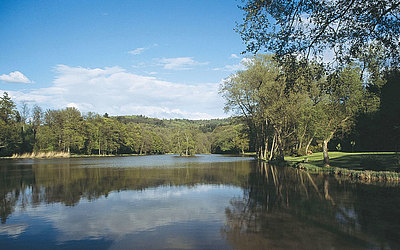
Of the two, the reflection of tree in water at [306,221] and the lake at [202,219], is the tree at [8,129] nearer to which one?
Result: the lake at [202,219]

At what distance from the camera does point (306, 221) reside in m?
8.37

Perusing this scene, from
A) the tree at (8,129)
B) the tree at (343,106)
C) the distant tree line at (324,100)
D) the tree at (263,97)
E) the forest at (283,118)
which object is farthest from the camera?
the tree at (8,129)

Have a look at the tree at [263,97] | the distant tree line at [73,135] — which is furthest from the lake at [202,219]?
the distant tree line at [73,135]

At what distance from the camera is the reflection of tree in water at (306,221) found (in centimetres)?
653

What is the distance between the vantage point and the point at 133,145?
349 ft

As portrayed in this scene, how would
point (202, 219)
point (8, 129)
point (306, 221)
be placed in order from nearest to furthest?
1. point (306, 221)
2. point (202, 219)
3. point (8, 129)

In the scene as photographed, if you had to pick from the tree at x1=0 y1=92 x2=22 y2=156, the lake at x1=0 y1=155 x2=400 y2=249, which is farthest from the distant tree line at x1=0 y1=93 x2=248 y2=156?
the lake at x1=0 y1=155 x2=400 y2=249

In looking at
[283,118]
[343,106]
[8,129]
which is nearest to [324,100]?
[343,106]

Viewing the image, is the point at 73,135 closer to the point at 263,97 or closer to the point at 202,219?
the point at 263,97

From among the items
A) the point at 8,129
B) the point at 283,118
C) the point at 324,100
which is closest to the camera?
the point at 324,100

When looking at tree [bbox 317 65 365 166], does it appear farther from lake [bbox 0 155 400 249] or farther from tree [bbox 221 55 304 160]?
lake [bbox 0 155 400 249]

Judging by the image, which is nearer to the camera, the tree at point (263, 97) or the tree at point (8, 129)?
the tree at point (263, 97)

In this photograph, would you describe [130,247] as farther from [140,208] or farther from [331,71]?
[331,71]

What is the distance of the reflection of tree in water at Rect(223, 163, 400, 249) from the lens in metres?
6.53
